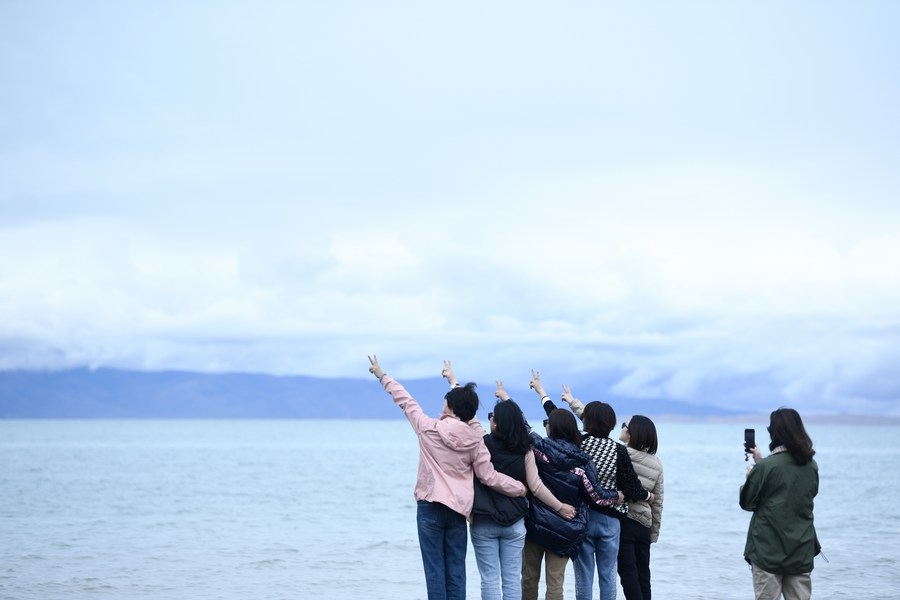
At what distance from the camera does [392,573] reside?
1538 centimetres

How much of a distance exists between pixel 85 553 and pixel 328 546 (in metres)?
4.52

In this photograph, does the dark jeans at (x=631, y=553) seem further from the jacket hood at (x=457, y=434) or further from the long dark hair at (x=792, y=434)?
the long dark hair at (x=792, y=434)

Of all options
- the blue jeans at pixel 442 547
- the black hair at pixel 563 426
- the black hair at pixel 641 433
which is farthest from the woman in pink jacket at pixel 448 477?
the black hair at pixel 641 433

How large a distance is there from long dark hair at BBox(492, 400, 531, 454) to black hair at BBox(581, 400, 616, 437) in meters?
0.65

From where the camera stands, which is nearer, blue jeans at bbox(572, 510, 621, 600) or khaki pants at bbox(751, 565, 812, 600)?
→ khaki pants at bbox(751, 565, 812, 600)

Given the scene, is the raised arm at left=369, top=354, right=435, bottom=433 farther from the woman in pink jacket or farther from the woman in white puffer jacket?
the woman in white puffer jacket

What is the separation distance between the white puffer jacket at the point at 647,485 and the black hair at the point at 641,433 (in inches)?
3.4

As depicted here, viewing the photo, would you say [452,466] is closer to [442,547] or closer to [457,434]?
[457,434]

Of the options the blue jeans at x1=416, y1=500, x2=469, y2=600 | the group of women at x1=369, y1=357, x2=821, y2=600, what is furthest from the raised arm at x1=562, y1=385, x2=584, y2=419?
the blue jeans at x1=416, y1=500, x2=469, y2=600

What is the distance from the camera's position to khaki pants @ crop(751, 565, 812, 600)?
654 cm

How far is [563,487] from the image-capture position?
24.2 ft

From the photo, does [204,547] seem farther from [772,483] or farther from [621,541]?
[772,483]

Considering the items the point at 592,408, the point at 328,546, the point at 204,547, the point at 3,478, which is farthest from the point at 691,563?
the point at 3,478

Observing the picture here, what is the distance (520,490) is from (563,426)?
0.58m
